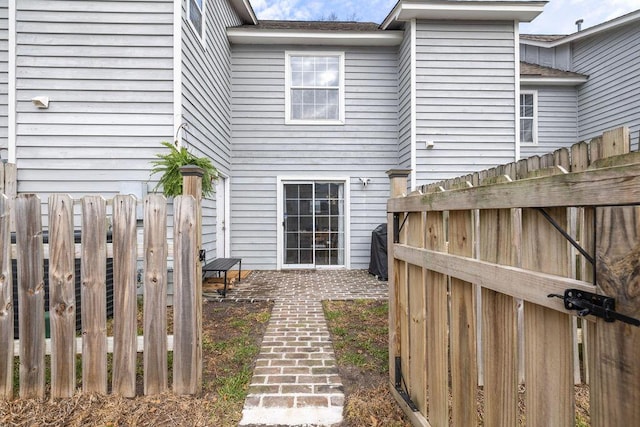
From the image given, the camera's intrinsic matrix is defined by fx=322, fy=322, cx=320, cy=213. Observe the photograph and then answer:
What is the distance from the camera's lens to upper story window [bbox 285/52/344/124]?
22.7 feet

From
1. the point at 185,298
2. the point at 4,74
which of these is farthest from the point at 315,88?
the point at 185,298

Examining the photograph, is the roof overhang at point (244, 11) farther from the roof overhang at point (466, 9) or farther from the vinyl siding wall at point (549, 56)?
the vinyl siding wall at point (549, 56)

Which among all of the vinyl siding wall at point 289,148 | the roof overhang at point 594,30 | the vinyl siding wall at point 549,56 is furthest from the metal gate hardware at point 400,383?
the vinyl siding wall at point 549,56

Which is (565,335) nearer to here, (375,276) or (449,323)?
(449,323)

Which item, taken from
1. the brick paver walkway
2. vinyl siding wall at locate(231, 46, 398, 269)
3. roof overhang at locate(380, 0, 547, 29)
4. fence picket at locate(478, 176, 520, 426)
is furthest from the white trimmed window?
fence picket at locate(478, 176, 520, 426)

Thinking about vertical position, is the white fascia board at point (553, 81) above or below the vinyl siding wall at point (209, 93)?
above

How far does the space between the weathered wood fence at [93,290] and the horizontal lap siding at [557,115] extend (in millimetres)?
9511

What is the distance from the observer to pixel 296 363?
2.58 metres

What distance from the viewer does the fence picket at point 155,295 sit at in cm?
199

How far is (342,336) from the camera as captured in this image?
316 cm

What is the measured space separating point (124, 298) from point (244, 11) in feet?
24.6

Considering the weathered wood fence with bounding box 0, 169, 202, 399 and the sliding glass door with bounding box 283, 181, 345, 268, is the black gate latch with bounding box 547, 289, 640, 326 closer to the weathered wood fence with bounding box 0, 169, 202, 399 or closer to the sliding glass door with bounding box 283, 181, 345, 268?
the weathered wood fence with bounding box 0, 169, 202, 399

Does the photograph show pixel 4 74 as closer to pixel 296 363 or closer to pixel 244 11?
pixel 244 11

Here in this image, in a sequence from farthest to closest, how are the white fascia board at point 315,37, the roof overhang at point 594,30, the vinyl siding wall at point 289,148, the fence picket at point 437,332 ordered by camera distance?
1. the roof overhang at point 594,30
2. the vinyl siding wall at point 289,148
3. the white fascia board at point 315,37
4. the fence picket at point 437,332
